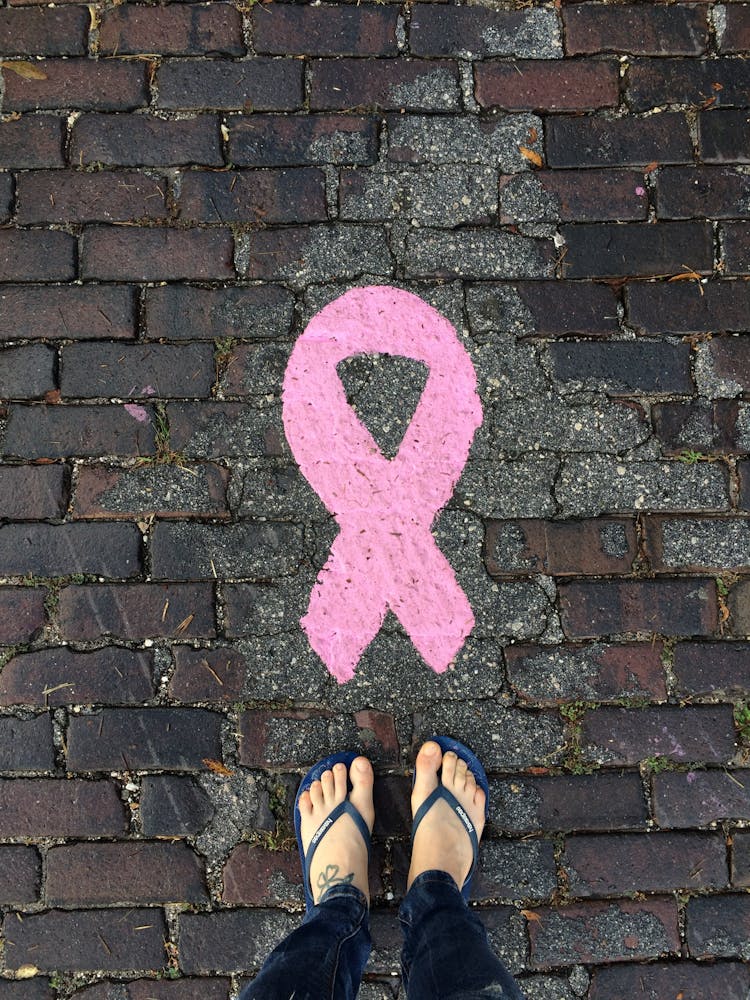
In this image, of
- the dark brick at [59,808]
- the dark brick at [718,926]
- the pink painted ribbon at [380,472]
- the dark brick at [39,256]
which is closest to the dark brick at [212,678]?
the pink painted ribbon at [380,472]

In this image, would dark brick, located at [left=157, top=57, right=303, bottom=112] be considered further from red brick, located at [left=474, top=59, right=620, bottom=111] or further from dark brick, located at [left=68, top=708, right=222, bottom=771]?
dark brick, located at [left=68, top=708, right=222, bottom=771]

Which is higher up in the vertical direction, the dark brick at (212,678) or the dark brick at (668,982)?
the dark brick at (212,678)

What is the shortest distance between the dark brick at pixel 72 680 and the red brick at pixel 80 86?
1.62 meters

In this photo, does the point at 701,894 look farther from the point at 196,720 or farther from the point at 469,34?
the point at 469,34

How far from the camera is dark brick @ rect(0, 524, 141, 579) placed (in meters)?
2.02

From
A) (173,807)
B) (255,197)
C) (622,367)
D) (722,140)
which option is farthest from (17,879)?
(722,140)

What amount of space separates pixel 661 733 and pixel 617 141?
1.74m

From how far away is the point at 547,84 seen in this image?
2.08 meters

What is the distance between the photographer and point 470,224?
2064mm

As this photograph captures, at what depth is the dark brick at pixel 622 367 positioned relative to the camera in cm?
204

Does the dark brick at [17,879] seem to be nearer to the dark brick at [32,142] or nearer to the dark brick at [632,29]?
the dark brick at [32,142]

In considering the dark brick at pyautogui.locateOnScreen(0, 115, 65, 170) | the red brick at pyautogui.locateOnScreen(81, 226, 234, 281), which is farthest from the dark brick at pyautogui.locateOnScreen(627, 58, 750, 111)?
the dark brick at pyautogui.locateOnScreen(0, 115, 65, 170)

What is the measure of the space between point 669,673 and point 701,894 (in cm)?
63

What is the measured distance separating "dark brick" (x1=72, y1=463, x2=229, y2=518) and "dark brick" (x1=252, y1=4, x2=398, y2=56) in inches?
50.2
